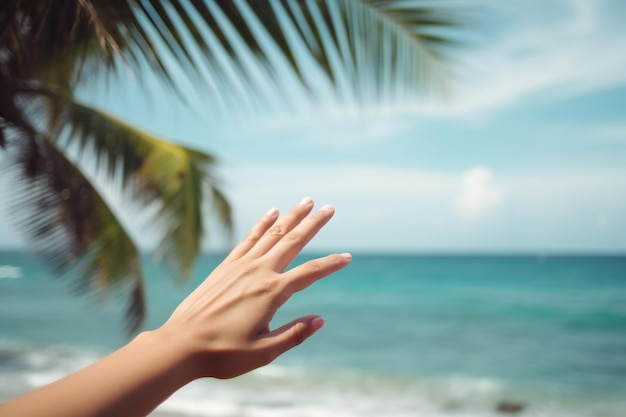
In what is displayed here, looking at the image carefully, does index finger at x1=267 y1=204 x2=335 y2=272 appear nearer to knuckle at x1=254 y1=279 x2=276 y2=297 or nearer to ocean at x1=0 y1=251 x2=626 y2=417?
knuckle at x1=254 y1=279 x2=276 y2=297

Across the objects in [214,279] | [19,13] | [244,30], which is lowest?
[214,279]

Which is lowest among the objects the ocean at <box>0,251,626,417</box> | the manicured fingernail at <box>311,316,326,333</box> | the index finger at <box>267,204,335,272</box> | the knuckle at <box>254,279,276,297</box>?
the ocean at <box>0,251,626,417</box>

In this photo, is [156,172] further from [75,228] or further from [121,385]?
[121,385]

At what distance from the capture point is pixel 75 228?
18.3 feet

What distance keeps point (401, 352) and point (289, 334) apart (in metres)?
20.1

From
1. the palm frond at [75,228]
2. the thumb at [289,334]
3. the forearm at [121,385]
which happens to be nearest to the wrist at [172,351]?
the forearm at [121,385]

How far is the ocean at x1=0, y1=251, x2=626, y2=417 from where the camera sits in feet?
37.0

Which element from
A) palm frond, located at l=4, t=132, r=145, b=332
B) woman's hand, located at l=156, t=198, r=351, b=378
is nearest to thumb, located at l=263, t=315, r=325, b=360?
woman's hand, located at l=156, t=198, r=351, b=378

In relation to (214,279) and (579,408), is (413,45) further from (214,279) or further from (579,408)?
(579,408)

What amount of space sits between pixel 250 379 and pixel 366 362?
20.5 feet

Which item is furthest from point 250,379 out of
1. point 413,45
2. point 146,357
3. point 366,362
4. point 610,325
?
point 610,325

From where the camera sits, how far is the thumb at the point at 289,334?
2.69 feet

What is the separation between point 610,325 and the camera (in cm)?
2508

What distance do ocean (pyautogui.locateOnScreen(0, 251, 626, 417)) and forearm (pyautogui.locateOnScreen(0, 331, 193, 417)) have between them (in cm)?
510
